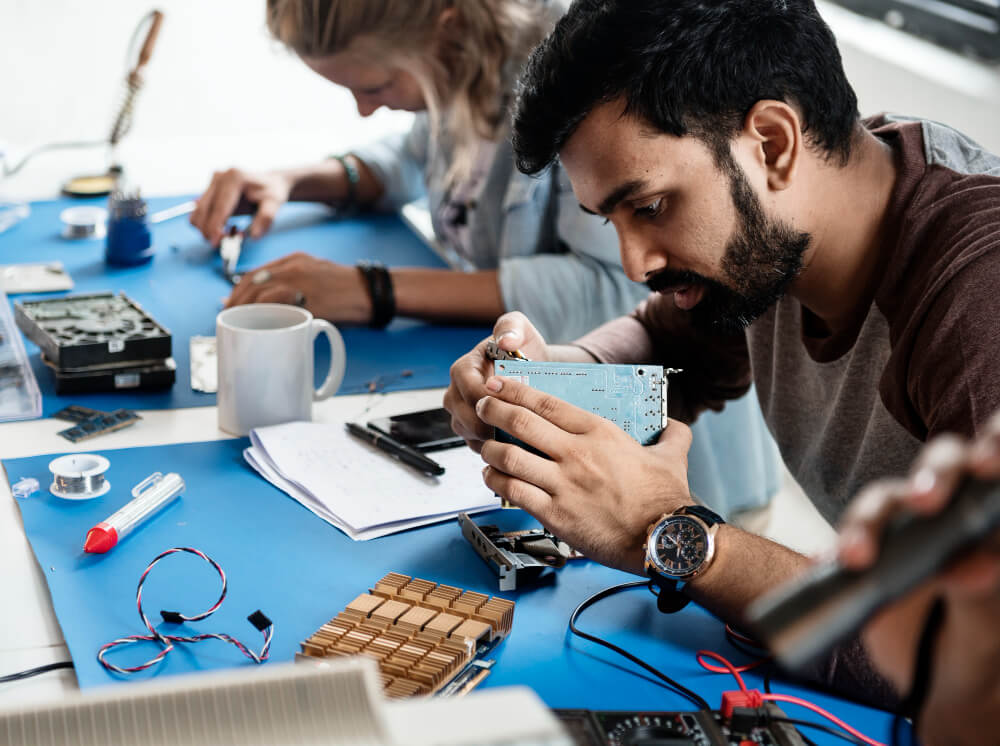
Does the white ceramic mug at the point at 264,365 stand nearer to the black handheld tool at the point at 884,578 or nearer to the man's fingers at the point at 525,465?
the man's fingers at the point at 525,465

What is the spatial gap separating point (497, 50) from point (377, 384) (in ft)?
2.17

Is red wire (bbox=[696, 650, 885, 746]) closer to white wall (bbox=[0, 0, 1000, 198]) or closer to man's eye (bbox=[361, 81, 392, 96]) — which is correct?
man's eye (bbox=[361, 81, 392, 96])

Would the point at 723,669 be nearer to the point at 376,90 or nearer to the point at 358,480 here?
the point at 358,480

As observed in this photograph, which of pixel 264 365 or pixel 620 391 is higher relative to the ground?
pixel 620 391

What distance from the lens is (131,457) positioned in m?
1.25

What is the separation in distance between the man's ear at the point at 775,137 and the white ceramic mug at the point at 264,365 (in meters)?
0.57

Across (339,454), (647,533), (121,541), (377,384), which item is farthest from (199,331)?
(647,533)

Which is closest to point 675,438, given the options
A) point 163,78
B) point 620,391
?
point 620,391

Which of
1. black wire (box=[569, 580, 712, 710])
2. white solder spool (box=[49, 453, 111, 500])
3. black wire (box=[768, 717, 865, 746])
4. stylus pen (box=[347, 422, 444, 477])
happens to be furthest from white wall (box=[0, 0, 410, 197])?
black wire (box=[768, 717, 865, 746])

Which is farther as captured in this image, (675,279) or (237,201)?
(237,201)

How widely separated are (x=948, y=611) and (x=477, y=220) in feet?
5.17

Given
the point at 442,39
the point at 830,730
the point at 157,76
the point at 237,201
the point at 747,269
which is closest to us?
the point at 830,730

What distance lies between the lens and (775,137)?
3.64ft

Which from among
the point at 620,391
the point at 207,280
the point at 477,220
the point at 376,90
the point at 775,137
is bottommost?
the point at 207,280
